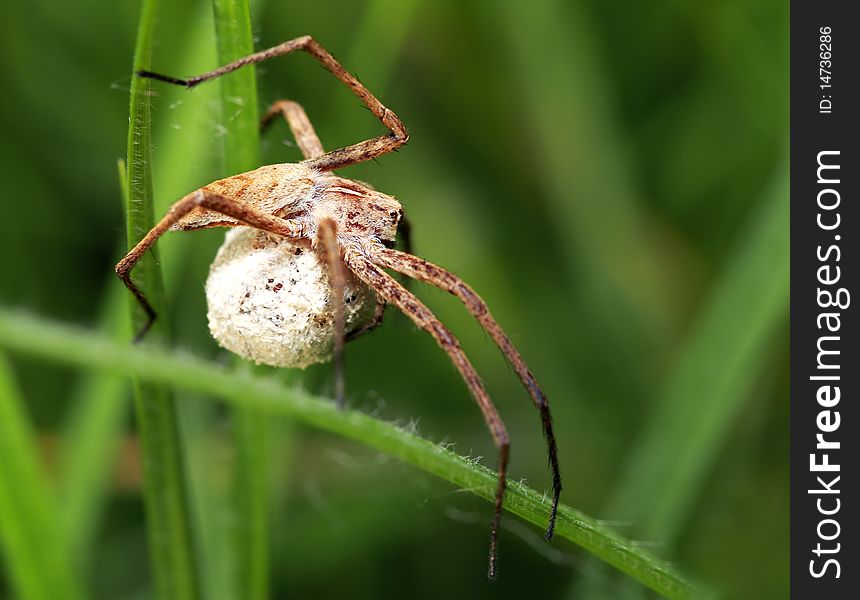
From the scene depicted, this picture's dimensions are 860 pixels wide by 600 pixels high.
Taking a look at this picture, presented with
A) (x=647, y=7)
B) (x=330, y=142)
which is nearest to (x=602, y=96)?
(x=647, y=7)

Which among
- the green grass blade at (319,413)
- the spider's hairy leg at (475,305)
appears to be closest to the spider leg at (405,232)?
the spider's hairy leg at (475,305)

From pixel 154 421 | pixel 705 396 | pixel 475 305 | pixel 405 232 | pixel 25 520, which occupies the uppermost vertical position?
pixel 405 232

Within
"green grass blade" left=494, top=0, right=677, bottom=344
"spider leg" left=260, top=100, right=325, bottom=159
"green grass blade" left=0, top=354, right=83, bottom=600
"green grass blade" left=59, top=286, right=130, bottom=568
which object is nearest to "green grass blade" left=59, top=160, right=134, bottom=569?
"green grass blade" left=59, top=286, right=130, bottom=568

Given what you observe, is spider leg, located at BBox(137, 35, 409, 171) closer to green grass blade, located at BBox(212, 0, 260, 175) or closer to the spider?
the spider

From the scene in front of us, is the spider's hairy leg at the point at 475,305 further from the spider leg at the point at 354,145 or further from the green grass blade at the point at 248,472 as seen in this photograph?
the green grass blade at the point at 248,472

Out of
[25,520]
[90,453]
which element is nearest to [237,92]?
[25,520]

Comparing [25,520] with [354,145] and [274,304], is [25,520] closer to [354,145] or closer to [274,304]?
[274,304]
